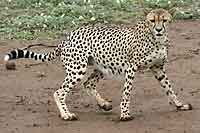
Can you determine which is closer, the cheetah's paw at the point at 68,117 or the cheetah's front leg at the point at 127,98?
the cheetah's front leg at the point at 127,98

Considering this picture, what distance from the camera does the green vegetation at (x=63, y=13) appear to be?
45.9 ft

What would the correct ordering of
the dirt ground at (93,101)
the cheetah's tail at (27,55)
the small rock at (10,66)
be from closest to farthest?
1. the dirt ground at (93,101)
2. the cheetah's tail at (27,55)
3. the small rock at (10,66)

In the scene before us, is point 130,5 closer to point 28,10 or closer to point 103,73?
point 28,10

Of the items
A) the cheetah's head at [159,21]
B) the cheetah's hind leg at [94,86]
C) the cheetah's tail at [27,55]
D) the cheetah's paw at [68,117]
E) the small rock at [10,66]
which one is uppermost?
the cheetah's head at [159,21]

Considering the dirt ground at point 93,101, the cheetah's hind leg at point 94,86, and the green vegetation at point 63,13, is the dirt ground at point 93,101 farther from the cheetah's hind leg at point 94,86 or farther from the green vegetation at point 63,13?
the green vegetation at point 63,13

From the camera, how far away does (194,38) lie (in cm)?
1305

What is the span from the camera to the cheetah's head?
26.3ft

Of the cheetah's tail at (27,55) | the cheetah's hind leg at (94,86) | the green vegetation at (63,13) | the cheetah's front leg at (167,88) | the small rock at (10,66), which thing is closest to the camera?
the cheetah's tail at (27,55)

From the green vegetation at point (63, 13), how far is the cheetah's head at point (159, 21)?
217 inches

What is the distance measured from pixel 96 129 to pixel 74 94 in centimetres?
189

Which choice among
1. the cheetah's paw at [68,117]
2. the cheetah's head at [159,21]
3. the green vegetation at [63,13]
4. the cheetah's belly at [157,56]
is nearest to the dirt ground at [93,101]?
the cheetah's paw at [68,117]

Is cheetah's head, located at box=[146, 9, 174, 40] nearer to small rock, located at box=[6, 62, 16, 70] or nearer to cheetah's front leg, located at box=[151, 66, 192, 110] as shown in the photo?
cheetah's front leg, located at box=[151, 66, 192, 110]

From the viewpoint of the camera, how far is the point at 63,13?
1522 cm

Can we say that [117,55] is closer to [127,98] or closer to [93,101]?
[127,98]
